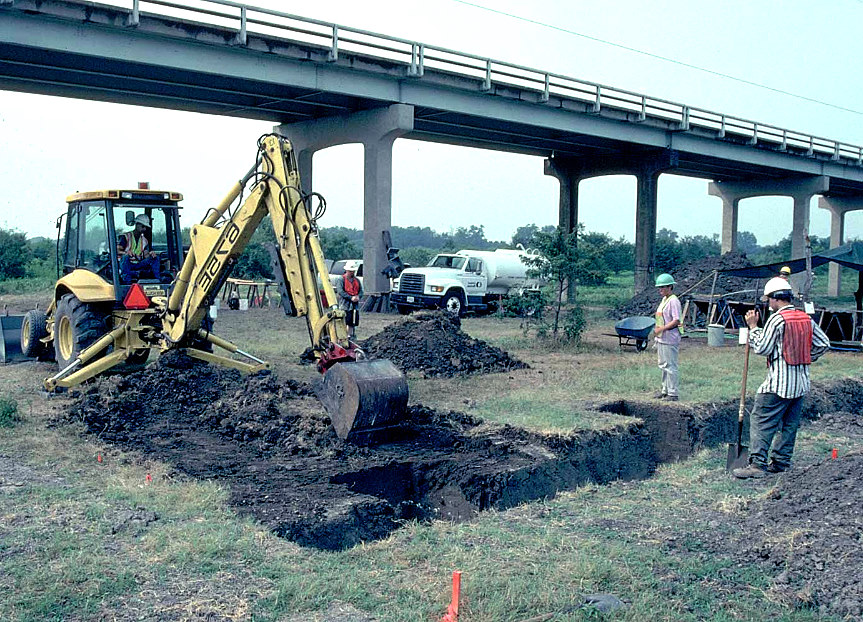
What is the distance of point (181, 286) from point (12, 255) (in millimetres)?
33433

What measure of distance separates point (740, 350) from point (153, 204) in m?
13.7

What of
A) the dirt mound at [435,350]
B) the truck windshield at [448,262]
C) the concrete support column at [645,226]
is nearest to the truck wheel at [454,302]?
the truck windshield at [448,262]

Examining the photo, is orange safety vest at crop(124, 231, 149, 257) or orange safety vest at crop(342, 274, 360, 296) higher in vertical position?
orange safety vest at crop(124, 231, 149, 257)

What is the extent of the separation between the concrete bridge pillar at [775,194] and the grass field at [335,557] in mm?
40469

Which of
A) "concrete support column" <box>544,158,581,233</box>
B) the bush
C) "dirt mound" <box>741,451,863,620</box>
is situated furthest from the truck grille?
"dirt mound" <box>741,451,863,620</box>

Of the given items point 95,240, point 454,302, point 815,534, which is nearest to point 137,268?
point 95,240

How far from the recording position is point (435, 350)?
15.0 meters

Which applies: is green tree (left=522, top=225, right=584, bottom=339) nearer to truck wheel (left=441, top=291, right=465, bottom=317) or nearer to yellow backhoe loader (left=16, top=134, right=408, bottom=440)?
truck wheel (left=441, top=291, right=465, bottom=317)

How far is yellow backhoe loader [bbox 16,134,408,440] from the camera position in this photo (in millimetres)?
8742

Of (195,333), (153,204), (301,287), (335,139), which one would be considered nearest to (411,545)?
(301,287)

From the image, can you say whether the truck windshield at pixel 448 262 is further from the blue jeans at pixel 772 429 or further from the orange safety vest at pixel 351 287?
the blue jeans at pixel 772 429

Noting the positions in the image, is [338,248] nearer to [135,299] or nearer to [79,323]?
[79,323]

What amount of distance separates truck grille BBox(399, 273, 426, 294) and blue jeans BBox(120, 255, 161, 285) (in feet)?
47.3

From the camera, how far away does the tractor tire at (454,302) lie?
2619 centimetres
